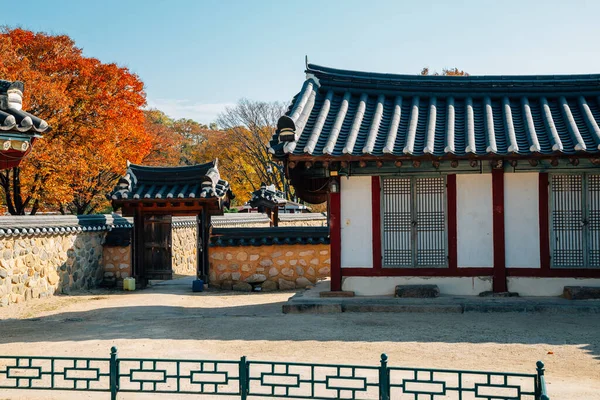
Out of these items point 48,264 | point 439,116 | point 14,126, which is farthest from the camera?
point 48,264

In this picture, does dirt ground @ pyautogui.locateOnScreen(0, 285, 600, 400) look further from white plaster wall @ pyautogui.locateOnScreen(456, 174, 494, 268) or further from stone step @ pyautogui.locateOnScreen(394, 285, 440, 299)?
white plaster wall @ pyautogui.locateOnScreen(456, 174, 494, 268)

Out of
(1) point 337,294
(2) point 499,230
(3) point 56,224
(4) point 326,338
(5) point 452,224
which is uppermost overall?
(3) point 56,224

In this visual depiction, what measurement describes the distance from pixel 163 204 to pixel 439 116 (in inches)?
369

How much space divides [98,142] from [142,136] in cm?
427

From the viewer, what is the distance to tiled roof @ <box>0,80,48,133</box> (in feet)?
23.5

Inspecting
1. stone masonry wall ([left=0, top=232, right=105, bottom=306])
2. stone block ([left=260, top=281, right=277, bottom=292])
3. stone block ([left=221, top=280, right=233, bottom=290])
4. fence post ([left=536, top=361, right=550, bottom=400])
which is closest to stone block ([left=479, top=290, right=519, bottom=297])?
stone block ([left=260, top=281, right=277, bottom=292])

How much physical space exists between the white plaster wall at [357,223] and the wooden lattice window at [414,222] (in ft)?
1.03

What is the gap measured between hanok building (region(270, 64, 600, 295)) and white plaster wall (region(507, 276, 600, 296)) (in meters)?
0.02

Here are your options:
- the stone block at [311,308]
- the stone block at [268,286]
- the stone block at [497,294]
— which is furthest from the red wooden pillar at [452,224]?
the stone block at [268,286]

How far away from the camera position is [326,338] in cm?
1029

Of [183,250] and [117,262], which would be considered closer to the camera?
[117,262]

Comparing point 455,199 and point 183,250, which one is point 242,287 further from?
point 183,250

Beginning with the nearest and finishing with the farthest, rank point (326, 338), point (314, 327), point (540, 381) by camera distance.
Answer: point (540, 381)
point (326, 338)
point (314, 327)

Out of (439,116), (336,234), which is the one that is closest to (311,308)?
(336,234)
